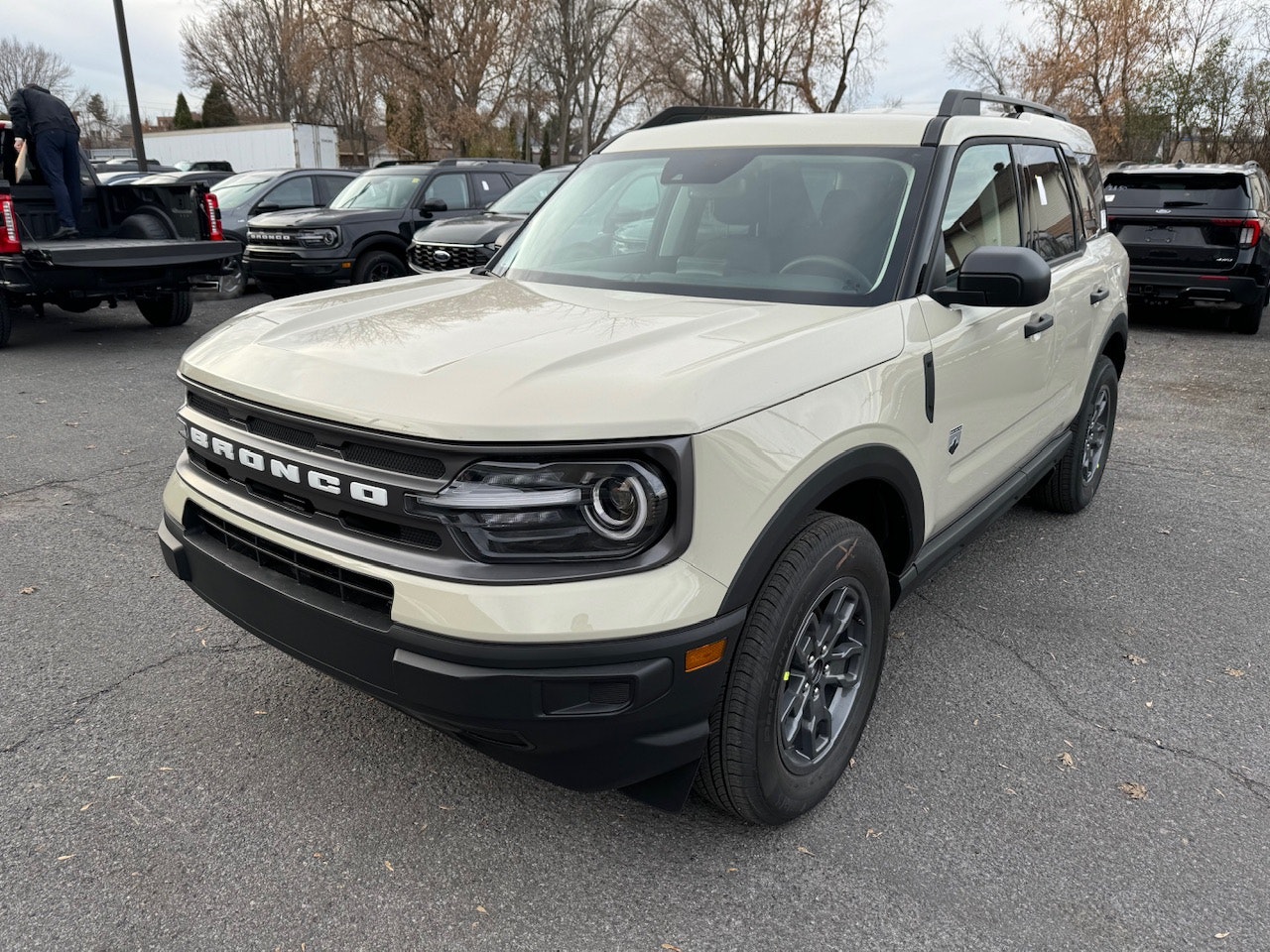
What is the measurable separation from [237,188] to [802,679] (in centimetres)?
1323

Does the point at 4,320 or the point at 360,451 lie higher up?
the point at 360,451

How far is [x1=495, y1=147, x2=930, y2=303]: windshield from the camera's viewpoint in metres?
2.95

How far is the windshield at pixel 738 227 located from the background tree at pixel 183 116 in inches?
2245

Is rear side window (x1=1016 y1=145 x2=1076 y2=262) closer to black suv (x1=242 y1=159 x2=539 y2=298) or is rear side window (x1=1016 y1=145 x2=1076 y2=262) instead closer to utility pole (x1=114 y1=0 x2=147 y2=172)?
black suv (x1=242 y1=159 x2=539 y2=298)

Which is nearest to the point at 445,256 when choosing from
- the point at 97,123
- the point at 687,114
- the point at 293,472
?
A: the point at 687,114

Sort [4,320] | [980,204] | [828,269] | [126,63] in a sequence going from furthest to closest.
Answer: [126,63] → [4,320] → [980,204] → [828,269]

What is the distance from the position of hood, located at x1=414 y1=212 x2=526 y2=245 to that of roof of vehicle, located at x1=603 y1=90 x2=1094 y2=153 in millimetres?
6070

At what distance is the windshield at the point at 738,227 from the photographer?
2947mm

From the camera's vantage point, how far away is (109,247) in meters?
8.57

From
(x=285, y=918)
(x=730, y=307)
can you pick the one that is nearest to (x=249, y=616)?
(x=285, y=918)

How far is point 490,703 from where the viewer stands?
1.97 meters

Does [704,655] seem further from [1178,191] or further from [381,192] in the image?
[381,192]

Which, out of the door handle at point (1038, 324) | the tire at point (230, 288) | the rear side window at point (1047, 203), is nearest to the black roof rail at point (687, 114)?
the rear side window at point (1047, 203)

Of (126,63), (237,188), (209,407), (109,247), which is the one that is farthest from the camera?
(126,63)
